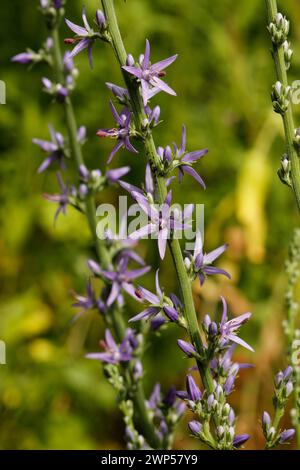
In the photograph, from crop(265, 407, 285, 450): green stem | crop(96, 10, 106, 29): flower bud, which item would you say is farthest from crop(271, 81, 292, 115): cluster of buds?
crop(265, 407, 285, 450): green stem

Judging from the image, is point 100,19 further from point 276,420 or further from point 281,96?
point 276,420

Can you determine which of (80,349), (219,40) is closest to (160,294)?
(80,349)

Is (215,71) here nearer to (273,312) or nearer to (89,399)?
(273,312)

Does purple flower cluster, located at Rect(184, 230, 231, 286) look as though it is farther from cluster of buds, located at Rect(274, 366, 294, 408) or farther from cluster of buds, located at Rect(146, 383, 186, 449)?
cluster of buds, located at Rect(146, 383, 186, 449)

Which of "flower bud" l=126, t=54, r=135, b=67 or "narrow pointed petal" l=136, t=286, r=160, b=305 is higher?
"flower bud" l=126, t=54, r=135, b=67

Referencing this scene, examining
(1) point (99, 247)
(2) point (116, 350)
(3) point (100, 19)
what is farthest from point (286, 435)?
(3) point (100, 19)

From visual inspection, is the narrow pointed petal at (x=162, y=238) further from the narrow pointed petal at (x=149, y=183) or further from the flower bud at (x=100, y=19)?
the flower bud at (x=100, y=19)
